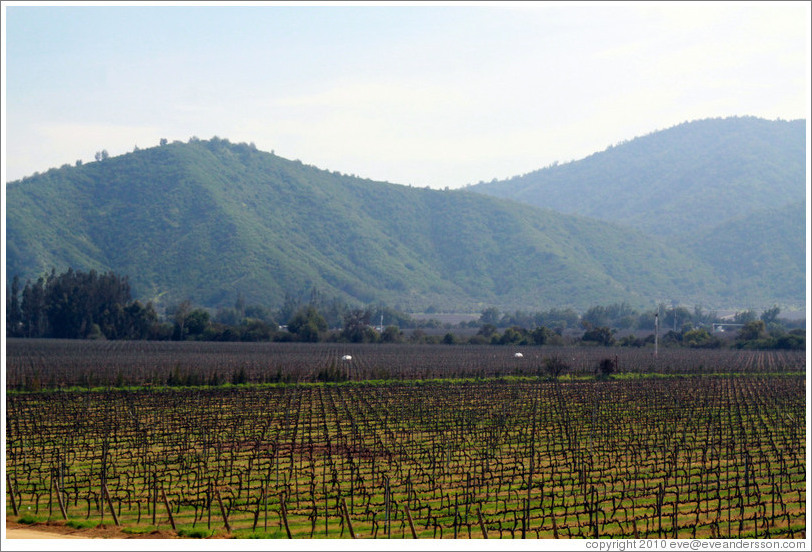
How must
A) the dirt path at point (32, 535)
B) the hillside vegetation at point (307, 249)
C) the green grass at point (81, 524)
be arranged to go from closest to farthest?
the dirt path at point (32, 535), the green grass at point (81, 524), the hillside vegetation at point (307, 249)

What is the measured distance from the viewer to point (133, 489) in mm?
17422

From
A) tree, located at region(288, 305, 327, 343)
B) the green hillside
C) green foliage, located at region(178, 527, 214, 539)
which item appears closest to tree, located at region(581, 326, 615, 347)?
tree, located at region(288, 305, 327, 343)

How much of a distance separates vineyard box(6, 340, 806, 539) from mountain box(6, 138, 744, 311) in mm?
100006

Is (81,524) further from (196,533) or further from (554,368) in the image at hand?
(554,368)

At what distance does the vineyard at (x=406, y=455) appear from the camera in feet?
50.3

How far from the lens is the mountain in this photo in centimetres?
14212

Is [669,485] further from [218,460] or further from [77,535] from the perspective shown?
[77,535]

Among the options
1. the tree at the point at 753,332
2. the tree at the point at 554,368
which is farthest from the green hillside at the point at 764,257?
the tree at the point at 554,368

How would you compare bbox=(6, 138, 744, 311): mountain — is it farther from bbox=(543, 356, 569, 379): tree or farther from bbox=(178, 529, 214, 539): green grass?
bbox=(178, 529, 214, 539): green grass

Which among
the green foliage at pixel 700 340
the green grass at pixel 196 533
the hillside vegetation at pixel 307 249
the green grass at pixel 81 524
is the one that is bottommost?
the green grass at pixel 196 533

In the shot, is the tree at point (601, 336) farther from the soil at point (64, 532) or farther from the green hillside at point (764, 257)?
the green hillside at point (764, 257)

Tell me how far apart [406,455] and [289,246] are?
141909 millimetres

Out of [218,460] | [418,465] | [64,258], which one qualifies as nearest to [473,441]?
[418,465]

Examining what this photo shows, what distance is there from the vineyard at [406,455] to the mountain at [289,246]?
10001 centimetres
